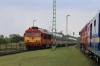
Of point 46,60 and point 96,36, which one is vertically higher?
point 96,36

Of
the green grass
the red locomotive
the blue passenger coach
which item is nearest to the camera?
the blue passenger coach

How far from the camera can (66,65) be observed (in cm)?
1664

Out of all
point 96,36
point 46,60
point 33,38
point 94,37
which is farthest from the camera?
point 33,38

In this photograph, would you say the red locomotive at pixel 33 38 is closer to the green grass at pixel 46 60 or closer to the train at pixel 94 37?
the green grass at pixel 46 60

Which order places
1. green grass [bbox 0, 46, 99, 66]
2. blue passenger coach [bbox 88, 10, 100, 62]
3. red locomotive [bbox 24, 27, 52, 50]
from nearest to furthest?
blue passenger coach [bbox 88, 10, 100, 62] → green grass [bbox 0, 46, 99, 66] → red locomotive [bbox 24, 27, 52, 50]

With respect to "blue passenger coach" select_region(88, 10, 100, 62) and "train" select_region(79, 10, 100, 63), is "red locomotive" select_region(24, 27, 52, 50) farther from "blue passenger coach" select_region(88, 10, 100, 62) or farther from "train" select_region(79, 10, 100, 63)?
"blue passenger coach" select_region(88, 10, 100, 62)

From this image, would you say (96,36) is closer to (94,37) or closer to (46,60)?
(94,37)

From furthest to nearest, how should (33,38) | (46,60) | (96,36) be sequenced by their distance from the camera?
(33,38) → (46,60) → (96,36)

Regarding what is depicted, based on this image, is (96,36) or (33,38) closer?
(96,36)

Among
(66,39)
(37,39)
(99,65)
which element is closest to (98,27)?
(99,65)

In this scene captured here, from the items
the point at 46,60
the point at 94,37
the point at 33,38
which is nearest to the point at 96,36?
the point at 94,37

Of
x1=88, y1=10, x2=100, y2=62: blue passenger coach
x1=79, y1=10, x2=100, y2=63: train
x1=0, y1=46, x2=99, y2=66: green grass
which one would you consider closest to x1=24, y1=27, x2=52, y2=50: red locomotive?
x1=0, y1=46, x2=99, y2=66: green grass

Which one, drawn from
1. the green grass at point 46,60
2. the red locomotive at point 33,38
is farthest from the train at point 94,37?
the red locomotive at point 33,38

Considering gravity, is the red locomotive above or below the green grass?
above
